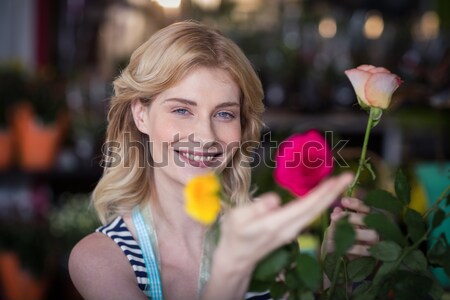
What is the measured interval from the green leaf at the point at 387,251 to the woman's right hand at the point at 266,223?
0.19 metres

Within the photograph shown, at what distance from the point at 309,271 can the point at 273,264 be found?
0.14ft

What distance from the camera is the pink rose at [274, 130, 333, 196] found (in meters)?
0.94

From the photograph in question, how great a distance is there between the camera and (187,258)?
4.49 feet

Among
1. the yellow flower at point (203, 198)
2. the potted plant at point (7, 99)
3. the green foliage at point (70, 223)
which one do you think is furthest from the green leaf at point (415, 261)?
the potted plant at point (7, 99)

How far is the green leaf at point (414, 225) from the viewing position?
1.04m

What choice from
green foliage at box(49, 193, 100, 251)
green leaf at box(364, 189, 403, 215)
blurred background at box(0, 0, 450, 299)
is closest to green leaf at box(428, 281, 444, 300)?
green leaf at box(364, 189, 403, 215)

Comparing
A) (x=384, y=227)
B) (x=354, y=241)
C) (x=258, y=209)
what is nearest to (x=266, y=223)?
(x=258, y=209)

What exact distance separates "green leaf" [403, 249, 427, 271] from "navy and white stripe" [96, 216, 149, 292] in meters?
0.48

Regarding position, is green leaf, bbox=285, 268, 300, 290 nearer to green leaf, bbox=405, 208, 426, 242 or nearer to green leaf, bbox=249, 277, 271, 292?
green leaf, bbox=249, 277, 271, 292

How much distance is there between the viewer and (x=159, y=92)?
1.32 m

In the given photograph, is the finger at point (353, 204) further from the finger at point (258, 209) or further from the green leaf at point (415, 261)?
the finger at point (258, 209)

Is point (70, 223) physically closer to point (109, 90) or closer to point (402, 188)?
point (109, 90)

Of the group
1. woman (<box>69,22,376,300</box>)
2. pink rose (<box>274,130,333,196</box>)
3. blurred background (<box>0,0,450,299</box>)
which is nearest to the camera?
pink rose (<box>274,130,333,196</box>)

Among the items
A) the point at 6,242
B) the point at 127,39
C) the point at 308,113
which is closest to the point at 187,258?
the point at 6,242
